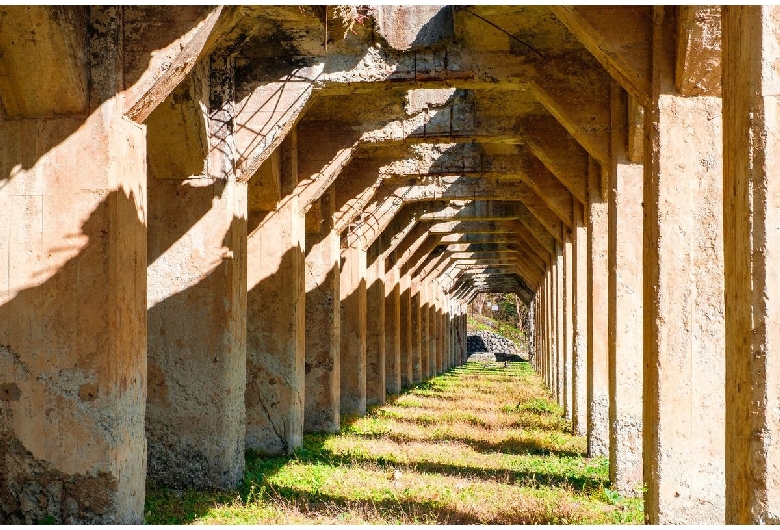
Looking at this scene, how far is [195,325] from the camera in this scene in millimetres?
9898

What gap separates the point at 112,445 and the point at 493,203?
15554 millimetres

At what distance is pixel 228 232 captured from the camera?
1002 cm

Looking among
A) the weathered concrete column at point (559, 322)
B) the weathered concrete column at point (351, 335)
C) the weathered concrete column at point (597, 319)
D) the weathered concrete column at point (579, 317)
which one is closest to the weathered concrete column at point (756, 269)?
the weathered concrete column at point (597, 319)

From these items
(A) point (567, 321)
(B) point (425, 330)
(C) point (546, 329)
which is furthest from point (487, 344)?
(A) point (567, 321)

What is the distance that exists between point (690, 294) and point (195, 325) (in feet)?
17.0

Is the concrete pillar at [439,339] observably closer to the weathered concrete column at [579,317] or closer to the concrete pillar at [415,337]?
the concrete pillar at [415,337]

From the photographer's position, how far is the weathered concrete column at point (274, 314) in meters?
12.5

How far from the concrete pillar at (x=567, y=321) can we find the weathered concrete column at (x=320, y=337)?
14.8 feet

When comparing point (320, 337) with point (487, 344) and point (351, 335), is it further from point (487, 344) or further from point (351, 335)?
point (487, 344)

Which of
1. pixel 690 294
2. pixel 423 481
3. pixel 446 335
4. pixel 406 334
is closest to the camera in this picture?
pixel 690 294

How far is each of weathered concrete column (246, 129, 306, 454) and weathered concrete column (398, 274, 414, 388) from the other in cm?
1393

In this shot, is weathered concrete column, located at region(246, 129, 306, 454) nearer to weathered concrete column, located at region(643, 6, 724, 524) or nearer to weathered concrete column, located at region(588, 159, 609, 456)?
weathered concrete column, located at region(588, 159, 609, 456)

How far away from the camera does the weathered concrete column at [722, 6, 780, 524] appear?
152 inches

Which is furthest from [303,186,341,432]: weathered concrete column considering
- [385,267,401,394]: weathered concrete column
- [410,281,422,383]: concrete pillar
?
[410,281,422,383]: concrete pillar
